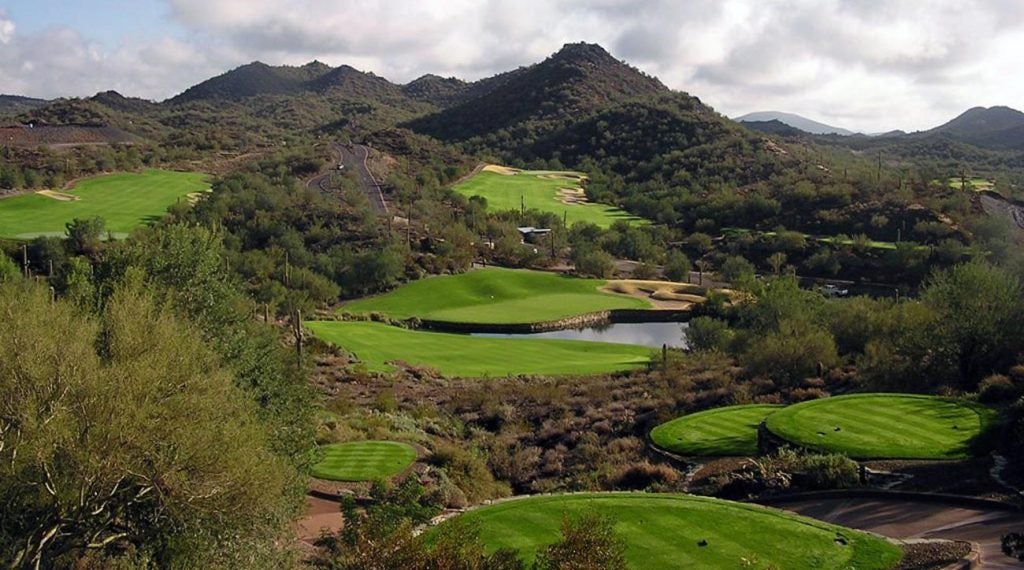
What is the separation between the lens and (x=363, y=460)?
824 inches

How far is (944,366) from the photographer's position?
25.4 meters

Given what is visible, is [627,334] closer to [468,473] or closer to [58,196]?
[468,473]

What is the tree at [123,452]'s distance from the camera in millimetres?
11258

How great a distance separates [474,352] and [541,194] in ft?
228

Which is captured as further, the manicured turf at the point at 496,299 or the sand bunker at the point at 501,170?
the sand bunker at the point at 501,170

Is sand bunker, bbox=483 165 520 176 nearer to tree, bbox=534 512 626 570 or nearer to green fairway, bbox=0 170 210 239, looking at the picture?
green fairway, bbox=0 170 210 239

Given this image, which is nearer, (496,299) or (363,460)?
(363,460)

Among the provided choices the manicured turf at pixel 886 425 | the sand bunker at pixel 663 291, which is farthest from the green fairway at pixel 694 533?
the sand bunker at pixel 663 291

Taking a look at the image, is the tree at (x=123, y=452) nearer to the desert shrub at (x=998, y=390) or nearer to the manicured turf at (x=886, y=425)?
the manicured turf at (x=886, y=425)

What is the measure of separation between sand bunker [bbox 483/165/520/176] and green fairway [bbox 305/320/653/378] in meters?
74.0

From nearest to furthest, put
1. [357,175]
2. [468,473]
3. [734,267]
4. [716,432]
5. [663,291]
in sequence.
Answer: [468,473] → [716,432] → [663,291] → [734,267] → [357,175]

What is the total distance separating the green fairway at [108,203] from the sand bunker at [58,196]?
28cm

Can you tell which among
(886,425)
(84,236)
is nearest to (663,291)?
(84,236)

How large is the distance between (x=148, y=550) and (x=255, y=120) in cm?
19469
